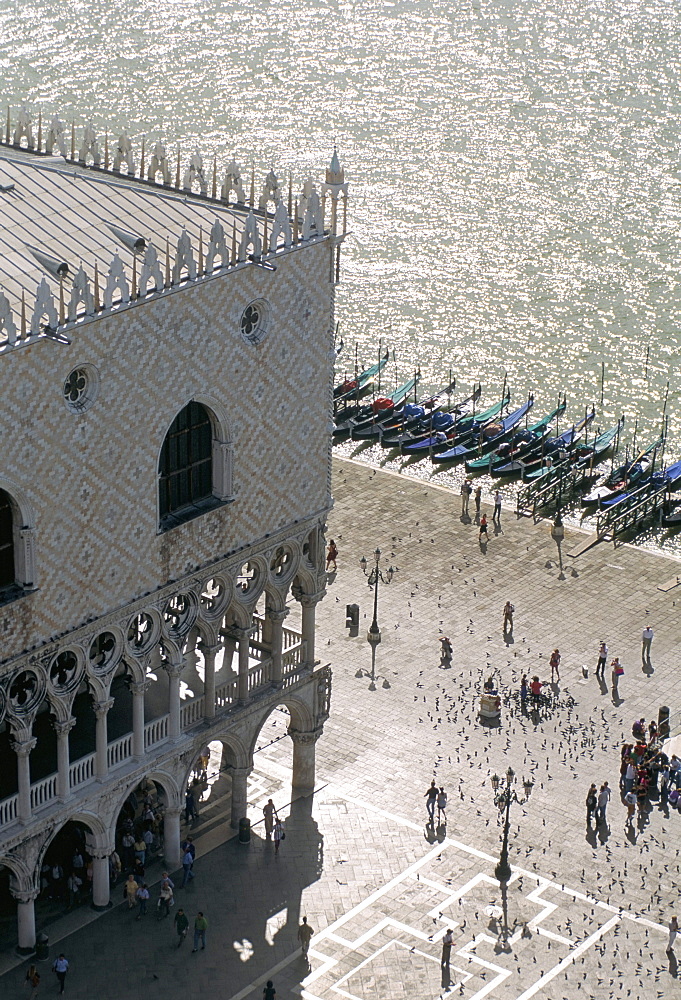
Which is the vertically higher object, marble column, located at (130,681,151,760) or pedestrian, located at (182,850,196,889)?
marble column, located at (130,681,151,760)

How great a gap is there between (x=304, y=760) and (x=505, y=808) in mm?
6889

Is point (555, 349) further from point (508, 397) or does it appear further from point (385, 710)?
point (385, 710)

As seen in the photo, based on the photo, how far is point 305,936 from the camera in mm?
68312

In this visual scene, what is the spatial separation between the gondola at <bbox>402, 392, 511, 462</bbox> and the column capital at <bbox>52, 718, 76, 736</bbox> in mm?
41161

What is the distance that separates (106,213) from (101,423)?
27.1 feet

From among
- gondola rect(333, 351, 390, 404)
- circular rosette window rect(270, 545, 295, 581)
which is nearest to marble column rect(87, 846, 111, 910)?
circular rosette window rect(270, 545, 295, 581)

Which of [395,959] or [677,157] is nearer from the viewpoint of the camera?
[395,959]

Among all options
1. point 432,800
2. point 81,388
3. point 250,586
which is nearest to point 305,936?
point 432,800

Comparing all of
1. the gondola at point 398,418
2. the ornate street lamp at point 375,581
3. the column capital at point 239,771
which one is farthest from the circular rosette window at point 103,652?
the gondola at point 398,418

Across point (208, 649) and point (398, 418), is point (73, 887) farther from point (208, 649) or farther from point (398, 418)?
point (398, 418)

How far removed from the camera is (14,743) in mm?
64250

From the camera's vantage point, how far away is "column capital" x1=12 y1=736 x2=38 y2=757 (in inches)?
2525

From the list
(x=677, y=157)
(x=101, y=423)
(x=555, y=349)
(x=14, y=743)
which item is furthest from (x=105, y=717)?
(x=677, y=157)

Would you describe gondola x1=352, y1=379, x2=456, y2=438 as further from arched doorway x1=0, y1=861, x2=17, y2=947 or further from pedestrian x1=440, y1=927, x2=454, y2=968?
pedestrian x1=440, y1=927, x2=454, y2=968
